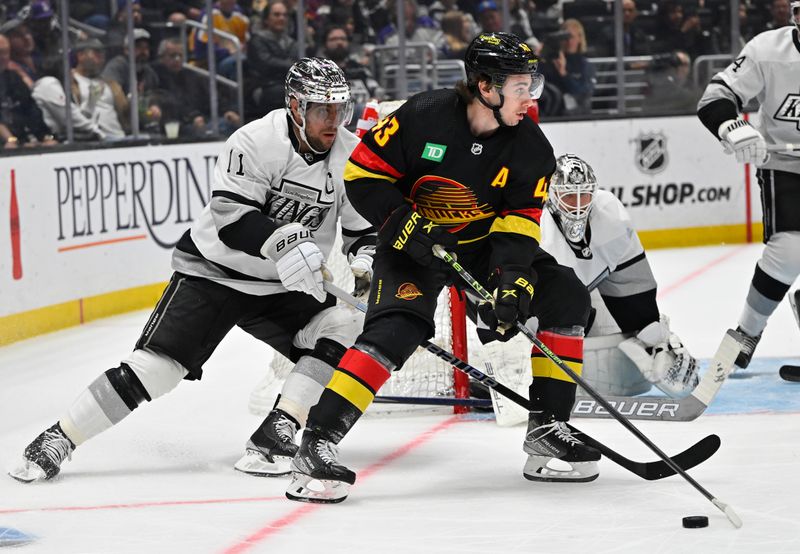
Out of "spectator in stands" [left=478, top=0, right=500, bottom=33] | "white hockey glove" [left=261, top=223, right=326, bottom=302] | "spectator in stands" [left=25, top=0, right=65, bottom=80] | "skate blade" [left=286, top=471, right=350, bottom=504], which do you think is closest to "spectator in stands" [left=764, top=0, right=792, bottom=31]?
"spectator in stands" [left=478, top=0, right=500, bottom=33]

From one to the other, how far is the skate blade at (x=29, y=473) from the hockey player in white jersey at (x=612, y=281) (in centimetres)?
165

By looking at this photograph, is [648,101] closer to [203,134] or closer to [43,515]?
[203,134]

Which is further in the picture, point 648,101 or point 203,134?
point 648,101

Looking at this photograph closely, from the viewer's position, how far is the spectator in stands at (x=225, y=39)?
7.61 metres

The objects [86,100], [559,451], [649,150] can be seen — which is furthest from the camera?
[649,150]

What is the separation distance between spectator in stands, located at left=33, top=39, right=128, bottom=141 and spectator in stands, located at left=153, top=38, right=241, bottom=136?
0.36 m

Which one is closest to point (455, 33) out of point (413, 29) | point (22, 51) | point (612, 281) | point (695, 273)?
point (413, 29)

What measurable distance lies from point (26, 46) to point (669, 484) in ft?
14.0

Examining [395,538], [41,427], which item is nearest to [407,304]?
[395,538]

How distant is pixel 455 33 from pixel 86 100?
296 centimetres

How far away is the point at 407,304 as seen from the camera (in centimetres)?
313

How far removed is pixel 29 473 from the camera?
3.40 metres

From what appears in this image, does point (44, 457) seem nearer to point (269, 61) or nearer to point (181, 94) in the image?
point (181, 94)

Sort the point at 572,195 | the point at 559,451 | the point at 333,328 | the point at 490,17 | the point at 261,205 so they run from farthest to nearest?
the point at 490,17
the point at 572,195
the point at 333,328
the point at 261,205
the point at 559,451
